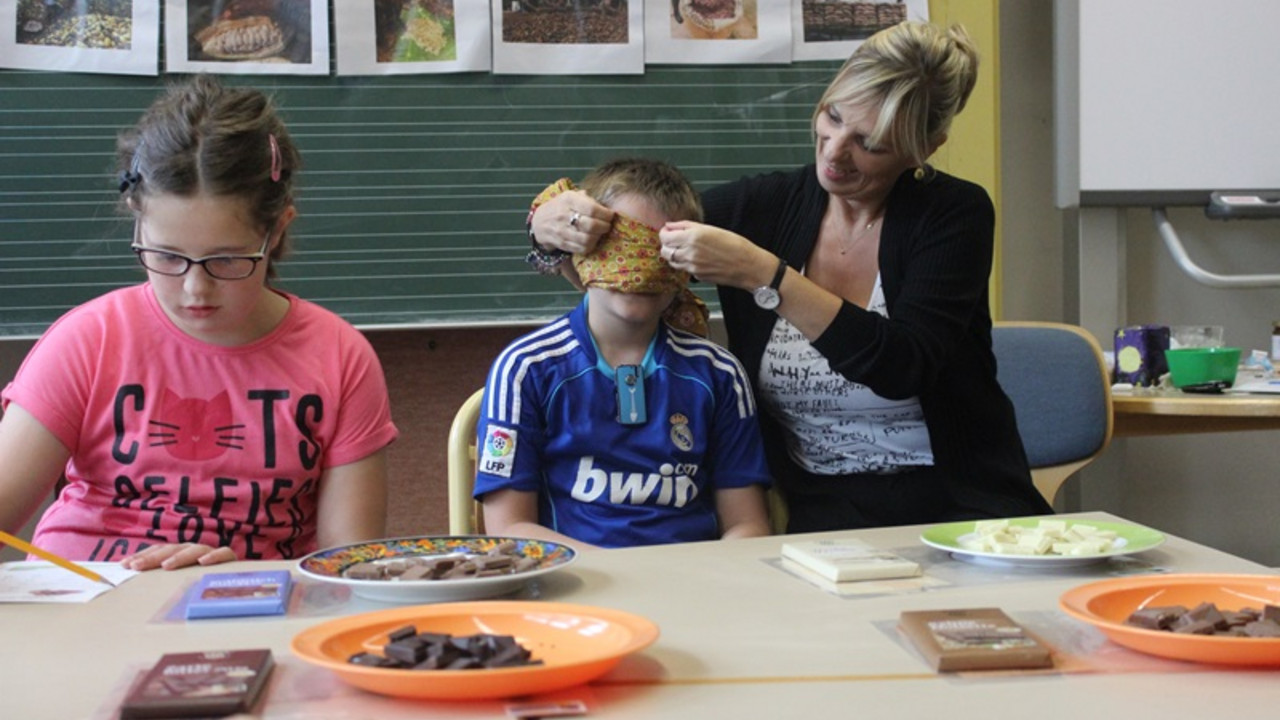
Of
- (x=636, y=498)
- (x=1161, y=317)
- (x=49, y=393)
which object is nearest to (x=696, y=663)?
(x=636, y=498)

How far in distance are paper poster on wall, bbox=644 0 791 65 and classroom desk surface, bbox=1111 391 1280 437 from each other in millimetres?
1016

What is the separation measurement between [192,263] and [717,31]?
1620mm

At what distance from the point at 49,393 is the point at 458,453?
0.48m

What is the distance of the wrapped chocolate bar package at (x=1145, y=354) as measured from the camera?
2.64 m

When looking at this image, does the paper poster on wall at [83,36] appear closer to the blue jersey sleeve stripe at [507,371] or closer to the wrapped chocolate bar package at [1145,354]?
the blue jersey sleeve stripe at [507,371]

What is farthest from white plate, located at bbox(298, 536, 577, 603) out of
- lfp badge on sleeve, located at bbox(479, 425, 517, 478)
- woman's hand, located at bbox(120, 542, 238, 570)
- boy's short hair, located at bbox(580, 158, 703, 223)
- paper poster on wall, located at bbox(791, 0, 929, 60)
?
paper poster on wall, located at bbox(791, 0, 929, 60)

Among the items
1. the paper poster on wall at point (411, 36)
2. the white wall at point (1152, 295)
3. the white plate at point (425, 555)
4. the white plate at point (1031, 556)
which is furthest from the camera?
the white wall at point (1152, 295)

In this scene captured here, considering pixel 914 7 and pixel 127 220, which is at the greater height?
pixel 914 7

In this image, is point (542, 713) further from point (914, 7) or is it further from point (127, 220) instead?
point (914, 7)

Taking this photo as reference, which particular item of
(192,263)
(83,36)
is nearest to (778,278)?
(192,263)

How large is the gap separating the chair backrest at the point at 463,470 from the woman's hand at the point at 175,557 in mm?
396

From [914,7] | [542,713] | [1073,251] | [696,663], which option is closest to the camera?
[542,713]

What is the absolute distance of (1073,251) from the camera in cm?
310

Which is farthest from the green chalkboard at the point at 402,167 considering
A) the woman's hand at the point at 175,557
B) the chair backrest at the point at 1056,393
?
the woman's hand at the point at 175,557
